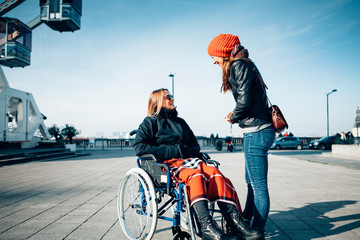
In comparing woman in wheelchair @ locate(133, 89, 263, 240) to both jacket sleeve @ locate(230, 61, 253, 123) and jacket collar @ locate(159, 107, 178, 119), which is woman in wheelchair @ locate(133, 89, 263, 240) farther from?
jacket sleeve @ locate(230, 61, 253, 123)

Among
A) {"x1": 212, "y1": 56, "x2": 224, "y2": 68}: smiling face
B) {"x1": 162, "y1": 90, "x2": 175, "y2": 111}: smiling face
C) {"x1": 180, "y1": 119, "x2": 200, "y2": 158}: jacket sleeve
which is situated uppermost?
{"x1": 212, "y1": 56, "x2": 224, "y2": 68}: smiling face

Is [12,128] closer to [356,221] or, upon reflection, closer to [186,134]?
[186,134]

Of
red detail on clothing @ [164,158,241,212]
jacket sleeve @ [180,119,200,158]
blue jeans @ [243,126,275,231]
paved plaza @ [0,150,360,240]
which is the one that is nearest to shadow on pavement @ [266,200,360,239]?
paved plaza @ [0,150,360,240]

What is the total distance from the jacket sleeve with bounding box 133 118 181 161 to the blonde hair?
21cm

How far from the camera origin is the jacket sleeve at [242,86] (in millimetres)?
2205

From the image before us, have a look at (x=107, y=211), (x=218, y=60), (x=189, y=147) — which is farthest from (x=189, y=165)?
(x=107, y=211)

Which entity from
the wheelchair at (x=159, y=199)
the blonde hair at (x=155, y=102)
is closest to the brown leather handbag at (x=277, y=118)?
the wheelchair at (x=159, y=199)

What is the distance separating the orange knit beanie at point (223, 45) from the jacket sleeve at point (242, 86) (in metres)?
0.20

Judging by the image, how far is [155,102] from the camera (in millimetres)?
2848

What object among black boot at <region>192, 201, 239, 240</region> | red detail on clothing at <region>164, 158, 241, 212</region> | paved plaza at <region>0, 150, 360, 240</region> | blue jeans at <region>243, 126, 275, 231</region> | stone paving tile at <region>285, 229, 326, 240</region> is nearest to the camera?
black boot at <region>192, 201, 239, 240</region>

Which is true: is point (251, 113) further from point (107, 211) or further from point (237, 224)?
point (107, 211)

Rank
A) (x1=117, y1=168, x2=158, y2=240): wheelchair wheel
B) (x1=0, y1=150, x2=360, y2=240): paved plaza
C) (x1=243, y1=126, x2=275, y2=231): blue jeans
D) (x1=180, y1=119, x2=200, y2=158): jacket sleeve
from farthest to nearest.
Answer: (x1=0, y1=150, x2=360, y2=240): paved plaza, (x1=180, y1=119, x2=200, y2=158): jacket sleeve, (x1=243, y1=126, x2=275, y2=231): blue jeans, (x1=117, y1=168, x2=158, y2=240): wheelchair wheel

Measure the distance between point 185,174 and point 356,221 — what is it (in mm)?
2636

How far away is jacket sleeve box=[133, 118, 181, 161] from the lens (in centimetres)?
247
